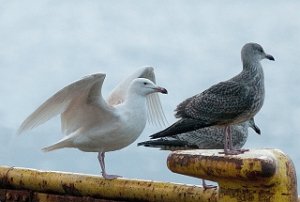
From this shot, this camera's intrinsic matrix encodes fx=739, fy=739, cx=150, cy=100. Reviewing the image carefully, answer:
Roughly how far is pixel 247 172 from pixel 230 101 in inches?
132

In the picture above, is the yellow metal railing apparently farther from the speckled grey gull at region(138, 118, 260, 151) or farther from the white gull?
the speckled grey gull at region(138, 118, 260, 151)

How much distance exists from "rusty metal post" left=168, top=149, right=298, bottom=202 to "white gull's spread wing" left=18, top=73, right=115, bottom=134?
3665mm

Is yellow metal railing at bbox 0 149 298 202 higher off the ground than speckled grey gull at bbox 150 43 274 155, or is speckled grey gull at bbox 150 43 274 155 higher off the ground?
speckled grey gull at bbox 150 43 274 155

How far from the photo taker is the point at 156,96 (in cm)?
841

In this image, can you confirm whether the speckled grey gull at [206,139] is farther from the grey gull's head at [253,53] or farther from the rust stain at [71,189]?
the rust stain at [71,189]

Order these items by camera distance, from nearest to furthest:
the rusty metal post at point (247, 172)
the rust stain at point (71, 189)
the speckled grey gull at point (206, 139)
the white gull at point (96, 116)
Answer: the rusty metal post at point (247, 172) < the rust stain at point (71, 189) < the white gull at point (96, 116) < the speckled grey gull at point (206, 139)

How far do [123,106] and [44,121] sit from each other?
0.89 meters

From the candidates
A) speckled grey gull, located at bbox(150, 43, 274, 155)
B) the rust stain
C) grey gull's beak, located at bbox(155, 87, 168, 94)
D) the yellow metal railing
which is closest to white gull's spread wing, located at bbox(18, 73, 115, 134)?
grey gull's beak, located at bbox(155, 87, 168, 94)

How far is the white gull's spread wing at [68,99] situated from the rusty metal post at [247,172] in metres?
3.67

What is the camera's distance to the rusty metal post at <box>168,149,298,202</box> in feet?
7.76

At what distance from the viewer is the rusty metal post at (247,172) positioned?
237 centimetres

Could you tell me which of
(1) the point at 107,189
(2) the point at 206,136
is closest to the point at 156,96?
(2) the point at 206,136

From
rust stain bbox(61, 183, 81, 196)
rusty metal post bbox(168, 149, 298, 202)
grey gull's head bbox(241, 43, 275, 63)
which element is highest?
grey gull's head bbox(241, 43, 275, 63)

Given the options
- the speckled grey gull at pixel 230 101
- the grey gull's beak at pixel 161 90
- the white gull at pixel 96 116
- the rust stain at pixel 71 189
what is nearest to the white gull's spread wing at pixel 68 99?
the white gull at pixel 96 116
